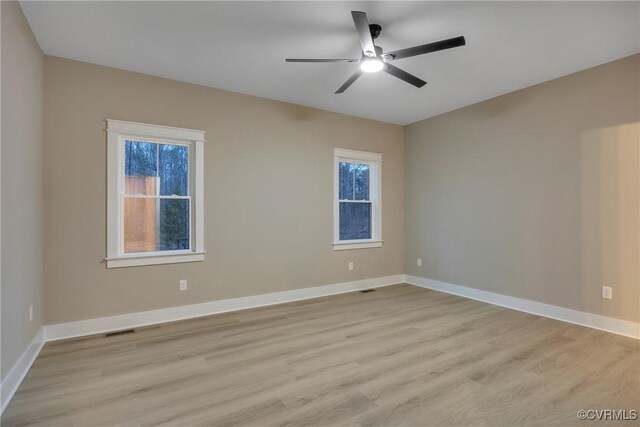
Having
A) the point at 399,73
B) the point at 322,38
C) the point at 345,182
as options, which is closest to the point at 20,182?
the point at 322,38

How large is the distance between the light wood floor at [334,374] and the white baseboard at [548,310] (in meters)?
0.15

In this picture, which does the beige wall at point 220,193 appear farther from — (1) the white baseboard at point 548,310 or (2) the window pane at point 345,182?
(1) the white baseboard at point 548,310

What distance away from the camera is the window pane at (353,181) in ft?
16.8

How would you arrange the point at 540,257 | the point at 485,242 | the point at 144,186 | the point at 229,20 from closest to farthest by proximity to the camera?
the point at 229,20
the point at 144,186
the point at 540,257
the point at 485,242

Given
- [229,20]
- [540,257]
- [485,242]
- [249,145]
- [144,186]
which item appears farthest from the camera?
[485,242]

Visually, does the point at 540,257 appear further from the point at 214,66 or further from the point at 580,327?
the point at 214,66

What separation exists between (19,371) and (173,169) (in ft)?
7.48

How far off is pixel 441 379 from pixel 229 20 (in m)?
3.27

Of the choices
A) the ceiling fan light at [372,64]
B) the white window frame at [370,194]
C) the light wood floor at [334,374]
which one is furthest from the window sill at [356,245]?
the ceiling fan light at [372,64]

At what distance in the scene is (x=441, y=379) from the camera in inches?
92.9

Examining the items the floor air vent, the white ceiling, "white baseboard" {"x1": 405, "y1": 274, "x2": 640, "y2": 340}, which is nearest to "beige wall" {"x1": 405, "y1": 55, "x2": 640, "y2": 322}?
"white baseboard" {"x1": 405, "y1": 274, "x2": 640, "y2": 340}

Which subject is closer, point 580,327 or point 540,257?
point 580,327

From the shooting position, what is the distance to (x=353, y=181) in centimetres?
525

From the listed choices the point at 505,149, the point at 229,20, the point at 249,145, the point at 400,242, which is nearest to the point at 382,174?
the point at 400,242
